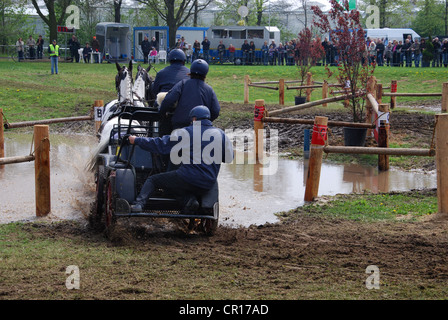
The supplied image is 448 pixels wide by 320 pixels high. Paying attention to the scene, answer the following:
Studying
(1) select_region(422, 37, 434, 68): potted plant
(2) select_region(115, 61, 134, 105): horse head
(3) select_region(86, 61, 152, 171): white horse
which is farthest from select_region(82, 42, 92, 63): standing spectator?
(2) select_region(115, 61, 134, 105): horse head

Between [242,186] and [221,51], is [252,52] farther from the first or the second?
[242,186]

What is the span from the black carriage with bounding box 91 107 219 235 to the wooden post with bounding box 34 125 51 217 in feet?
3.10

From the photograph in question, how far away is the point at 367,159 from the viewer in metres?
14.4

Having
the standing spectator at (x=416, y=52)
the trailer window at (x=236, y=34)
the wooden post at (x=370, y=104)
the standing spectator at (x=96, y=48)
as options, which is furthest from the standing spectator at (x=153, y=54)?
the wooden post at (x=370, y=104)

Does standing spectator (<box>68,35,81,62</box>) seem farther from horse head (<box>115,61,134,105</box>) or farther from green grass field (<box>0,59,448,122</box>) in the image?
horse head (<box>115,61,134,105</box>)

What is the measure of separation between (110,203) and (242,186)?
417cm

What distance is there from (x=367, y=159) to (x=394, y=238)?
712cm

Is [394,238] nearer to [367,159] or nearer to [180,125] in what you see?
[180,125]

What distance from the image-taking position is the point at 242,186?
38.4 ft

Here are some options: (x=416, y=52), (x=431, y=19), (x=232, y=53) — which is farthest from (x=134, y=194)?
(x=431, y=19)

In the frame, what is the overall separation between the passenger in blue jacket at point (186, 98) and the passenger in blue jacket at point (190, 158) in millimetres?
864

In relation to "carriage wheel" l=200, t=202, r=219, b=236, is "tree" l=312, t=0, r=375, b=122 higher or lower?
higher

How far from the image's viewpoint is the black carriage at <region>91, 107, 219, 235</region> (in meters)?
7.61
